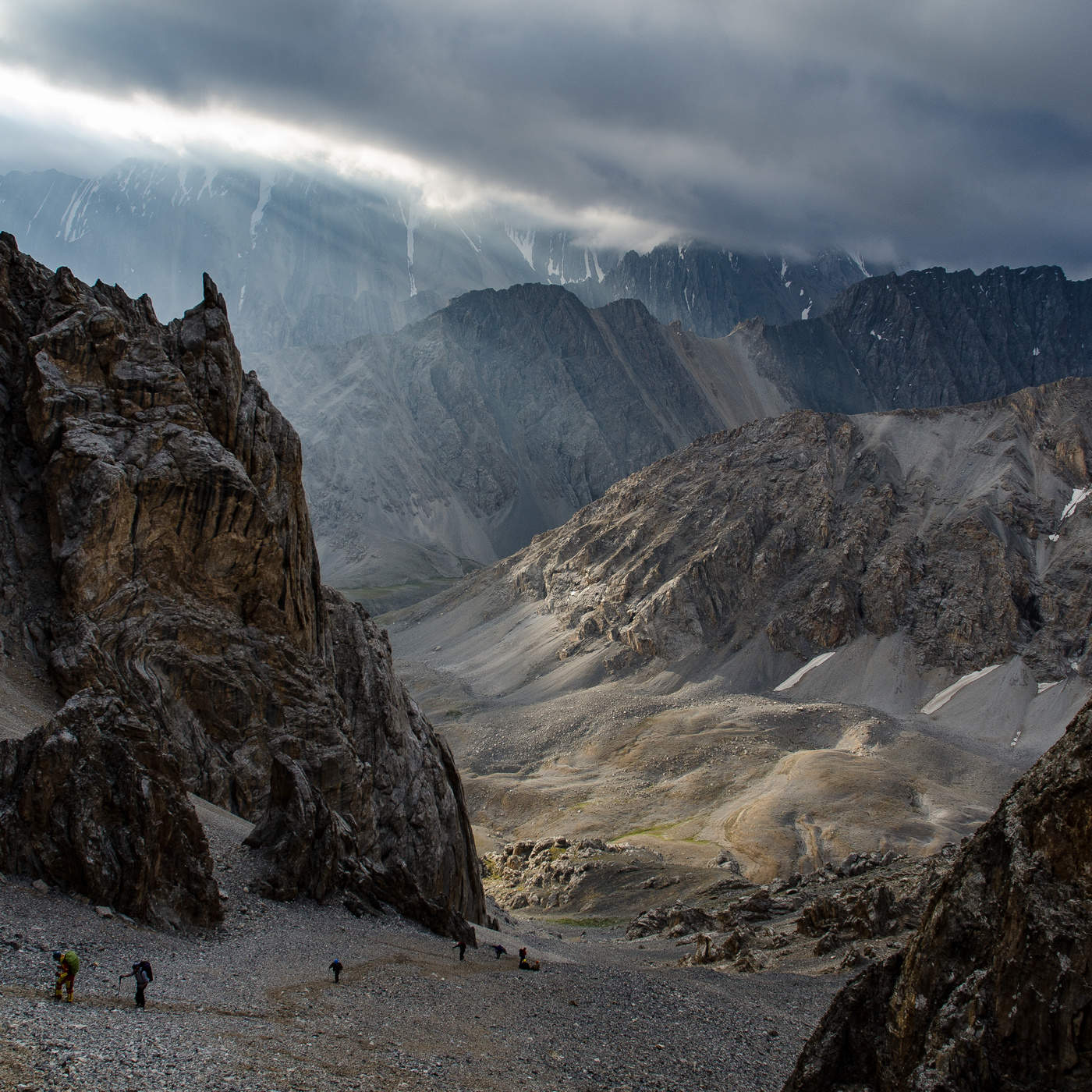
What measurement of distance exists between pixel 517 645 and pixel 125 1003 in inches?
5031

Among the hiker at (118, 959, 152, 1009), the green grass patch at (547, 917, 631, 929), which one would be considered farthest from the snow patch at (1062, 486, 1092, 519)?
the hiker at (118, 959, 152, 1009)

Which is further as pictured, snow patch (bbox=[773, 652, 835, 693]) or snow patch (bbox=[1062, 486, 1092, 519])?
snow patch (bbox=[1062, 486, 1092, 519])

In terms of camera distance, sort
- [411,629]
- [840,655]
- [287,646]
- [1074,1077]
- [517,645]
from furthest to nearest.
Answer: [411,629] → [517,645] → [840,655] → [287,646] → [1074,1077]

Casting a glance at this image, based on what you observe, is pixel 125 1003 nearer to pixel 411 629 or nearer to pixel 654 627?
pixel 654 627

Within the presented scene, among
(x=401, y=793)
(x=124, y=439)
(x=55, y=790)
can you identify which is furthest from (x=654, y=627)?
(x=55, y=790)

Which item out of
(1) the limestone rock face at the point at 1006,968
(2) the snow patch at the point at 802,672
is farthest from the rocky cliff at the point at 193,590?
(2) the snow patch at the point at 802,672

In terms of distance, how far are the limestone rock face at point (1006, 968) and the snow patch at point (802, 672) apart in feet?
363

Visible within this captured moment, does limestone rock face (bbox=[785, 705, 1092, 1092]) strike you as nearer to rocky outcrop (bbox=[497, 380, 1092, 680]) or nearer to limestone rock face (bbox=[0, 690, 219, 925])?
limestone rock face (bbox=[0, 690, 219, 925])

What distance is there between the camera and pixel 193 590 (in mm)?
39531

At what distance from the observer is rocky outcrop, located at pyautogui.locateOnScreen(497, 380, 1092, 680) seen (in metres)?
125

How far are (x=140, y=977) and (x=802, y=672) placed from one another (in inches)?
4480

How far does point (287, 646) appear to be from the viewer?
4181 cm

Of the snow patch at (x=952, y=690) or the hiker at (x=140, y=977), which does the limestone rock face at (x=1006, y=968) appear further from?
the snow patch at (x=952, y=690)

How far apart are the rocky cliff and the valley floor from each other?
3533 millimetres
